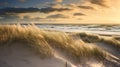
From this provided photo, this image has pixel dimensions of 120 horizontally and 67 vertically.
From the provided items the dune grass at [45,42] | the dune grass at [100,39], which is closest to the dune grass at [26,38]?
the dune grass at [45,42]

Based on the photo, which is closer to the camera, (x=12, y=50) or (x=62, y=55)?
(x=12, y=50)

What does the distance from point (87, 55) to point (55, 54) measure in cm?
103

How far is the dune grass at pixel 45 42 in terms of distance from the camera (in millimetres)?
5184

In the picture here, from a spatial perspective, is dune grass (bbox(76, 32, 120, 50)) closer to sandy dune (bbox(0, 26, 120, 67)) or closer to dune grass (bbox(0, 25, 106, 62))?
dune grass (bbox(0, 25, 106, 62))

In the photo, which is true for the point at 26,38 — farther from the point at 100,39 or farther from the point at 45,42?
the point at 100,39

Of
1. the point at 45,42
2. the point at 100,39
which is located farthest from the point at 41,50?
the point at 100,39

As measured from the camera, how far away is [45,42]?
5469 millimetres

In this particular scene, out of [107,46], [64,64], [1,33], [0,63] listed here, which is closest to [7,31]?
[1,33]

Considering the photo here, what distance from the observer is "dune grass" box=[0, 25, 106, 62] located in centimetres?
518

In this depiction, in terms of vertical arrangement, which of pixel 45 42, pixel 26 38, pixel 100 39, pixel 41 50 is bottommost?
pixel 100 39

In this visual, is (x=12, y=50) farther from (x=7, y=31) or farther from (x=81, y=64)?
(x=81, y=64)

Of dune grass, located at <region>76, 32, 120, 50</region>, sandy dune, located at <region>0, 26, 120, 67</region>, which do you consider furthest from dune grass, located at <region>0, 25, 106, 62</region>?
dune grass, located at <region>76, 32, 120, 50</region>

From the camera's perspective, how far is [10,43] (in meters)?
5.09

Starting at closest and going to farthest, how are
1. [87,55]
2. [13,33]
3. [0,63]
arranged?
[0,63]
[13,33]
[87,55]
